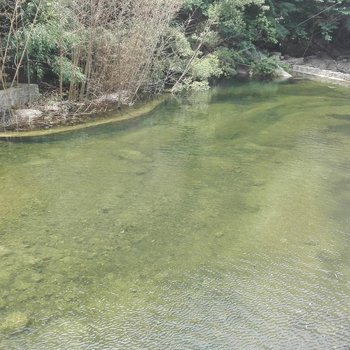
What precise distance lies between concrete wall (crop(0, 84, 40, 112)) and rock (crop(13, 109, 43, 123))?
0.14m

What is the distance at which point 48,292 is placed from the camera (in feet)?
12.2

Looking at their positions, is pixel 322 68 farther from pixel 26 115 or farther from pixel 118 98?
pixel 26 115

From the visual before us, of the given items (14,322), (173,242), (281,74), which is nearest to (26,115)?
(173,242)

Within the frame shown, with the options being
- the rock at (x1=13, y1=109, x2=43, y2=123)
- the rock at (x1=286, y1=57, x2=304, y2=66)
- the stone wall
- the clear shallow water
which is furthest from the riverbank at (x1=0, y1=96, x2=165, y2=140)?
the rock at (x1=286, y1=57, x2=304, y2=66)

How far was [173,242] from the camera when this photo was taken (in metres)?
4.57

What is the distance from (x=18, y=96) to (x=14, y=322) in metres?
5.80

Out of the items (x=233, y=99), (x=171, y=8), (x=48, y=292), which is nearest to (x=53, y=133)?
(x=171, y=8)

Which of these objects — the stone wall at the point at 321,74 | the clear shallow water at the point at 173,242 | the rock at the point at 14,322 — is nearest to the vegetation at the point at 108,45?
the clear shallow water at the point at 173,242

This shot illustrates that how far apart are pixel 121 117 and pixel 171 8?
2692 millimetres

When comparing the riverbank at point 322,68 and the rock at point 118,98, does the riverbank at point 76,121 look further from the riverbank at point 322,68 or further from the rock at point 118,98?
the riverbank at point 322,68

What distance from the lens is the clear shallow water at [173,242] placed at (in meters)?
3.42

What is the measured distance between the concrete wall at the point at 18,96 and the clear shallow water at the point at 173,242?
113cm

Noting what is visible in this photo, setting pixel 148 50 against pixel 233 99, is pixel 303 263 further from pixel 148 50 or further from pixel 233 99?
pixel 233 99

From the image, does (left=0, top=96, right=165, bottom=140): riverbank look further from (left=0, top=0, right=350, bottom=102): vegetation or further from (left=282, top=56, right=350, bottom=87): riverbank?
(left=282, top=56, right=350, bottom=87): riverbank
